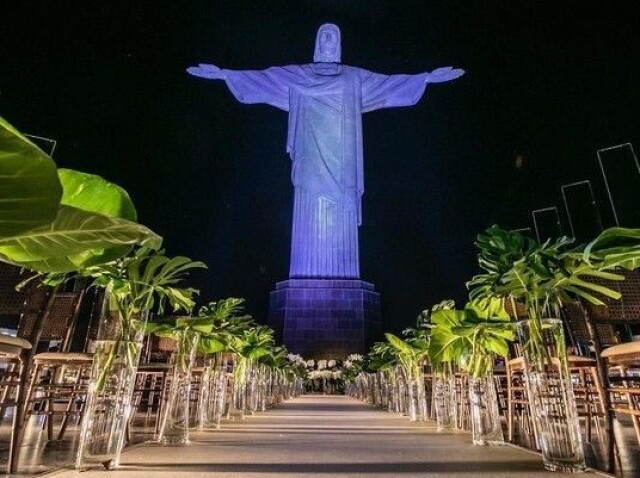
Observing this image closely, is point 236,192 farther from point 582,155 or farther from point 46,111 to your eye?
point 582,155

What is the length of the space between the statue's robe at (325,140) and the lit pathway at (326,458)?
822 cm

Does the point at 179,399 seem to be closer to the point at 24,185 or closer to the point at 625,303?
the point at 24,185

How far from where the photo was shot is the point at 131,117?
7309 millimetres

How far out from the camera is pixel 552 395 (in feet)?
4.06

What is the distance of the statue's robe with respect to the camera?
33.8 ft

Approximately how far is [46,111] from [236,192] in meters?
8.40

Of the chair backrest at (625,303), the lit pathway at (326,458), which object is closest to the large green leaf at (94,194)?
the lit pathway at (326,458)

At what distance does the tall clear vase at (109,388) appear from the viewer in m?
1.19

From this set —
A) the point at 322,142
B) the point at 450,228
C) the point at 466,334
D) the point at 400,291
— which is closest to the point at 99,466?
the point at 466,334

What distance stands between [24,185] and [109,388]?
1067mm

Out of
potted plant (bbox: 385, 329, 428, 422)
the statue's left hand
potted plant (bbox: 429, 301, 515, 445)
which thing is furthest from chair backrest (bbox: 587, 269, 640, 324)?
the statue's left hand

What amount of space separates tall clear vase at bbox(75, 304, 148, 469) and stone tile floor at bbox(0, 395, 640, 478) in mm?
54

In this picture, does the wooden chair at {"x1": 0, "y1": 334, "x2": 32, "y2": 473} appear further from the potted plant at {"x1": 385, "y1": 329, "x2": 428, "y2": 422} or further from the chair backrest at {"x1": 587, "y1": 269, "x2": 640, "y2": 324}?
the chair backrest at {"x1": 587, "y1": 269, "x2": 640, "y2": 324}

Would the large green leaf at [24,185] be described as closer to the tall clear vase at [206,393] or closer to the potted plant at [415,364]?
the tall clear vase at [206,393]
